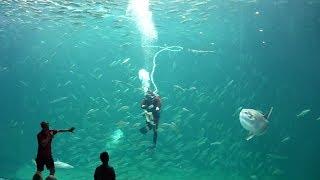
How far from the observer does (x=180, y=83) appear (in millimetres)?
52094

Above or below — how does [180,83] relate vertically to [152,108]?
above

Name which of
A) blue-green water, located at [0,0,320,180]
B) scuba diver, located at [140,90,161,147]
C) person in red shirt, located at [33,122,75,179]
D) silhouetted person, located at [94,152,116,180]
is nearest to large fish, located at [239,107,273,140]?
scuba diver, located at [140,90,161,147]

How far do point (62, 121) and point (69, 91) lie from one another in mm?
15103

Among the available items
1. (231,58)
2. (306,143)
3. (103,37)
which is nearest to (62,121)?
(103,37)

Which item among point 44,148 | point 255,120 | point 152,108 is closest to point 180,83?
point 255,120

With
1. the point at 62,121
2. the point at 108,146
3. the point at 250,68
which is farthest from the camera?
the point at 250,68

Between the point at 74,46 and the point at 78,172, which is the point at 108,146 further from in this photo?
the point at 74,46

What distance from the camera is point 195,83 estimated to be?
50.2m

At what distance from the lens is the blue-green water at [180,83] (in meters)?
30.9

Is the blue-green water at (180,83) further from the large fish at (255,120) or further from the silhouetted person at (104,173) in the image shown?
the silhouetted person at (104,173)

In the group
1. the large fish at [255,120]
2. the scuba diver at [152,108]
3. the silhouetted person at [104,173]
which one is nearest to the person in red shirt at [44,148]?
the silhouetted person at [104,173]

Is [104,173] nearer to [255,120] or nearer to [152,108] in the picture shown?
[152,108]

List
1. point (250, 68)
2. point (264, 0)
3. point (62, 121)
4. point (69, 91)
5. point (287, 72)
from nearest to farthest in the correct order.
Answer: point (264, 0)
point (62, 121)
point (287, 72)
point (250, 68)
point (69, 91)

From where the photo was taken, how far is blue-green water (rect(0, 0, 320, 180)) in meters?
30.9
